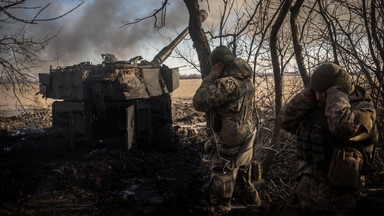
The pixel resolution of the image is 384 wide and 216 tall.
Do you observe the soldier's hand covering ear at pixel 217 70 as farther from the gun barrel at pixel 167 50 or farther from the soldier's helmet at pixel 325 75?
the gun barrel at pixel 167 50

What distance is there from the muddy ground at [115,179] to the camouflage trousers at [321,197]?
41 cm

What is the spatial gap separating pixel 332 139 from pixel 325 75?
18.0 inches

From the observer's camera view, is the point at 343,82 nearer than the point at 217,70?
Yes

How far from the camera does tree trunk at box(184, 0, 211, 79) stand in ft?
16.8

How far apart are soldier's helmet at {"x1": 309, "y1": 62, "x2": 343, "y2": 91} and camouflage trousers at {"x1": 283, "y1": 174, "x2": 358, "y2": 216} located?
67cm

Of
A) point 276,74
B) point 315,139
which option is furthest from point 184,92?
point 315,139

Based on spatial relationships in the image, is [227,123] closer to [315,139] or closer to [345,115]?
[315,139]

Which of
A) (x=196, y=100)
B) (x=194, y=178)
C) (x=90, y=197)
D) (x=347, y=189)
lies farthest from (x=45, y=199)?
(x=347, y=189)

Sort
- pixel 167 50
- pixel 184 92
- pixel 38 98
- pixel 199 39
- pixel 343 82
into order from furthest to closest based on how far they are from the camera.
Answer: pixel 184 92
pixel 38 98
pixel 167 50
pixel 199 39
pixel 343 82

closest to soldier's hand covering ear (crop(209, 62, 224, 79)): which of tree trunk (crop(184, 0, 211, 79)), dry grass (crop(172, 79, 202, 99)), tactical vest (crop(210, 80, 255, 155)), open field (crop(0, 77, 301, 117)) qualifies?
tactical vest (crop(210, 80, 255, 155))

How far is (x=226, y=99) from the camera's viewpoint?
3.49m

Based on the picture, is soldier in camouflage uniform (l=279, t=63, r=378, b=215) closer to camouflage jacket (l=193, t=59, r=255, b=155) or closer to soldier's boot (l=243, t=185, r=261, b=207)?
camouflage jacket (l=193, t=59, r=255, b=155)

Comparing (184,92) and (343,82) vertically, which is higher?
(184,92)

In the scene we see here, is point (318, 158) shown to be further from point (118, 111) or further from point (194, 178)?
point (118, 111)
